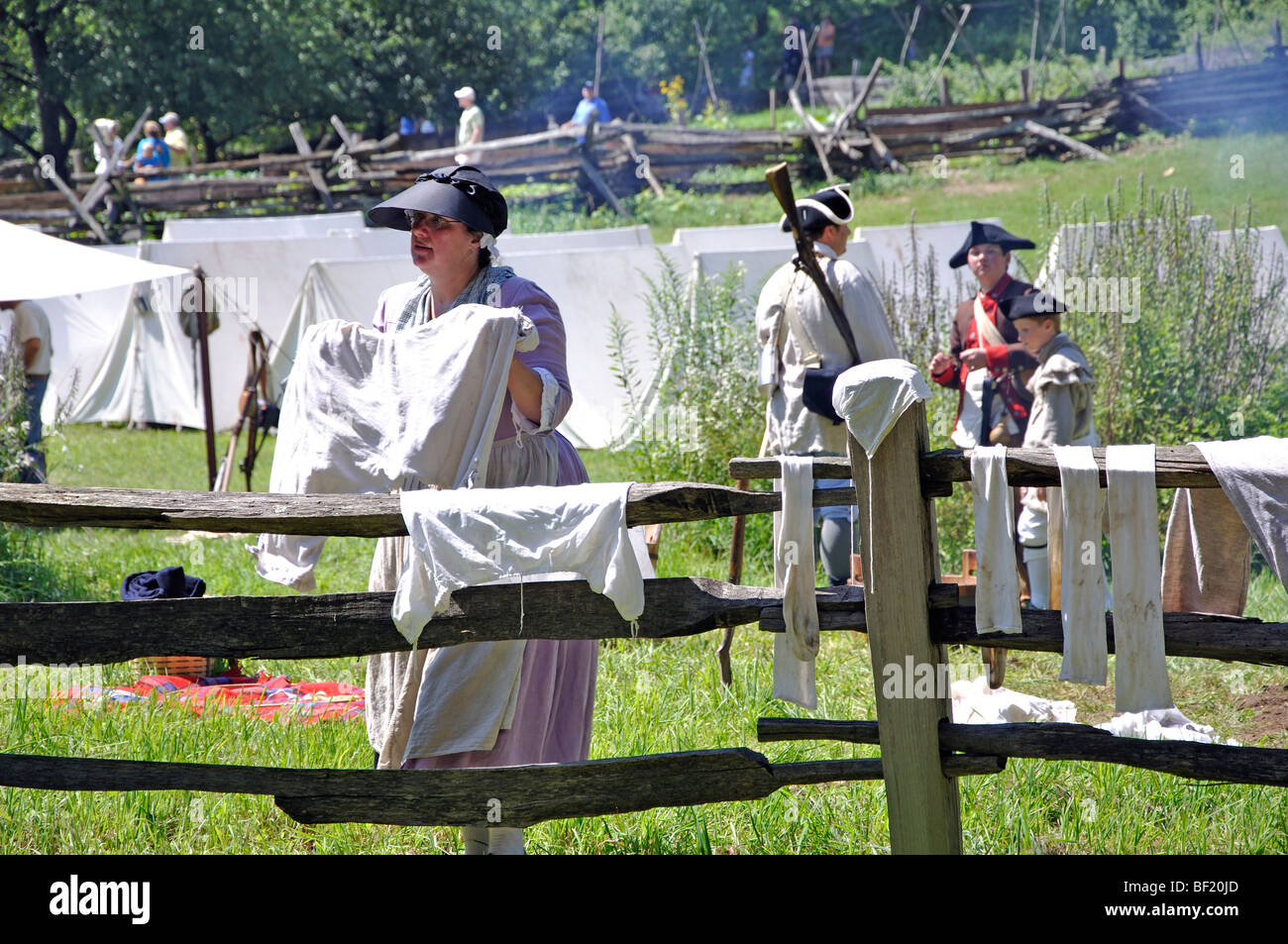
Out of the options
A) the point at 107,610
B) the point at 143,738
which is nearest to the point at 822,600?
the point at 107,610

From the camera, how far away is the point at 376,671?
3.36 metres

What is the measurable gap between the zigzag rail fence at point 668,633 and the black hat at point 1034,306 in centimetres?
291

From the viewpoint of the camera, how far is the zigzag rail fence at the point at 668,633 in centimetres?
280

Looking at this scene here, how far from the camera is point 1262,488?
262 cm

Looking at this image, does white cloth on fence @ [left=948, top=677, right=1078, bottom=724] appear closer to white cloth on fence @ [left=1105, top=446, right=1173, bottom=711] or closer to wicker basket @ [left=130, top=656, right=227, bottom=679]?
white cloth on fence @ [left=1105, top=446, right=1173, bottom=711]

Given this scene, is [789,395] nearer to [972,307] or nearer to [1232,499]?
[972,307]

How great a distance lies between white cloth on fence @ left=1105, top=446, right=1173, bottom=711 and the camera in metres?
2.71

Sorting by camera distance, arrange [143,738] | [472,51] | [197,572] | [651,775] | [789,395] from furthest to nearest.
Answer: [472,51] < [197,572] < [789,395] < [143,738] < [651,775]

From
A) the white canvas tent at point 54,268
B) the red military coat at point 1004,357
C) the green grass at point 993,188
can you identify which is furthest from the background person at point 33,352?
the green grass at point 993,188

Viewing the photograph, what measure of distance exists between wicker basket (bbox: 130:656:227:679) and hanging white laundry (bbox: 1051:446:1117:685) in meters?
3.99

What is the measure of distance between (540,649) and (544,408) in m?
0.64

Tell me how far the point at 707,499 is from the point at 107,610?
1.49 metres
